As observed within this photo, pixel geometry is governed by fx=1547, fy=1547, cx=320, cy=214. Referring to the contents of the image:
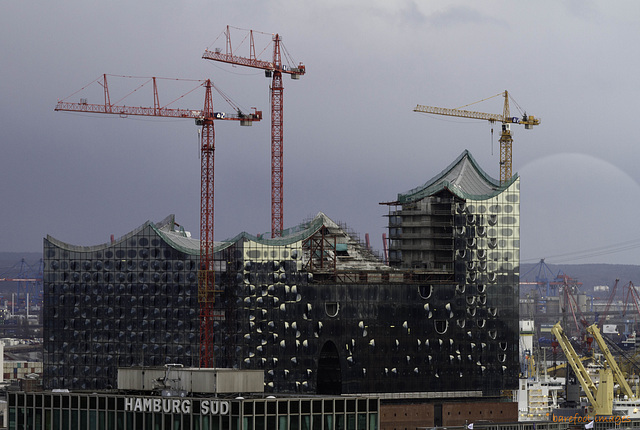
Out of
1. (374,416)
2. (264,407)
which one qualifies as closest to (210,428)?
(264,407)

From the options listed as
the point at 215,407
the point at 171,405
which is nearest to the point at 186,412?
the point at 171,405

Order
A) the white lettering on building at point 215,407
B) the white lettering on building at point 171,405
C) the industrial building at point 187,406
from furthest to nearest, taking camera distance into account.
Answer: the industrial building at point 187,406 → the white lettering on building at point 171,405 → the white lettering on building at point 215,407

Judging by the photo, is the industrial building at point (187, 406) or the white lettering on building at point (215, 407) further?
the industrial building at point (187, 406)

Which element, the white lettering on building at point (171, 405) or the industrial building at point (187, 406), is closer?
the white lettering on building at point (171, 405)

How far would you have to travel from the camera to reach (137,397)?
118m

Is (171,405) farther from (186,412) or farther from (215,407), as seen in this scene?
(215,407)

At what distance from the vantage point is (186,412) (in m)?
115

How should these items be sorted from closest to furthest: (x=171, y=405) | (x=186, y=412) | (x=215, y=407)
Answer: (x=215, y=407)
(x=186, y=412)
(x=171, y=405)

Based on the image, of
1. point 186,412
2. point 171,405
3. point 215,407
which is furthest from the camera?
point 171,405

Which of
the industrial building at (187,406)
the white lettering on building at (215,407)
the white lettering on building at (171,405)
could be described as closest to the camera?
the white lettering on building at (215,407)

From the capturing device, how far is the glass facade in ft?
375

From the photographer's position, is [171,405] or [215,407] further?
[171,405]

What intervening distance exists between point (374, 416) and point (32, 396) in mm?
27684

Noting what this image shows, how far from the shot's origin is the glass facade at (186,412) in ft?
375
